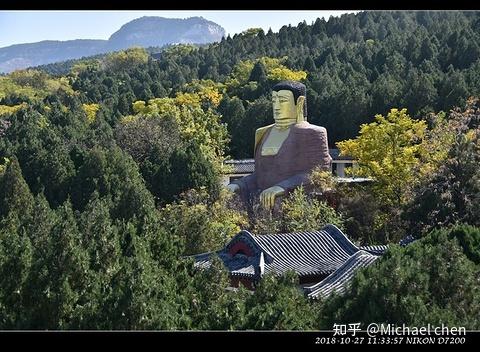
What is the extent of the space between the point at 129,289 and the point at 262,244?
7.58 m

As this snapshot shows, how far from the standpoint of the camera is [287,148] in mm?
22625

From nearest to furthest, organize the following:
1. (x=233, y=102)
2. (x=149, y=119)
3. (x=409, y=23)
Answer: (x=149, y=119)
(x=233, y=102)
(x=409, y=23)

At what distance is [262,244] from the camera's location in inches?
629

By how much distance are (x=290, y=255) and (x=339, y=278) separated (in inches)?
105

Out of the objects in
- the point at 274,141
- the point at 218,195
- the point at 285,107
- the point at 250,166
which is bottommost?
the point at 250,166

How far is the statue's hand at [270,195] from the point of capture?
21.4m

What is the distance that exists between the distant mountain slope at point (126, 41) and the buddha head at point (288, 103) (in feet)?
263

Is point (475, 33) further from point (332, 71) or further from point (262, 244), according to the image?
point (262, 244)

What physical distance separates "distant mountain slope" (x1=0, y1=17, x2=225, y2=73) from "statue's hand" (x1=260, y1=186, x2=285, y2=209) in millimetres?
81733

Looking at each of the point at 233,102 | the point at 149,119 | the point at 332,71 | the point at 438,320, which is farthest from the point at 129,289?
the point at 332,71

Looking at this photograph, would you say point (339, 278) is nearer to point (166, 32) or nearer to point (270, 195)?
point (270, 195)

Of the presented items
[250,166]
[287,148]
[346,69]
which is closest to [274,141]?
[287,148]
